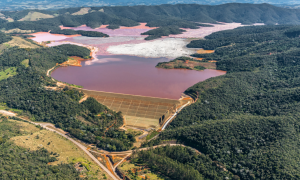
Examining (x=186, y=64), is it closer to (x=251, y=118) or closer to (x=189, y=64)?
(x=189, y=64)

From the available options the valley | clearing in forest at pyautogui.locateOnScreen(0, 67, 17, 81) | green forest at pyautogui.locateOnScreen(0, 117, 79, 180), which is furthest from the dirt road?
clearing in forest at pyautogui.locateOnScreen(0, 67, 17, 81)

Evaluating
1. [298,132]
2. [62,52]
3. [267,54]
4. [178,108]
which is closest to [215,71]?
[267,54]

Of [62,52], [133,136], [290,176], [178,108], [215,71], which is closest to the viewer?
[290,176]

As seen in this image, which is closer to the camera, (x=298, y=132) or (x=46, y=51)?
(x=298, y=132)

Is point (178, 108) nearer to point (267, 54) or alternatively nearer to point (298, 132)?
point (298, 132)

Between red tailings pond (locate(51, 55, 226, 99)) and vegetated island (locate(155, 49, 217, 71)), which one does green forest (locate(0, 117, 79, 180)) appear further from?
vegetated island (locate(155, 49, 217, 71))

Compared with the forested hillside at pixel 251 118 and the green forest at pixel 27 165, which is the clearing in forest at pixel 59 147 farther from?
the forested hillside at pixel 251 118

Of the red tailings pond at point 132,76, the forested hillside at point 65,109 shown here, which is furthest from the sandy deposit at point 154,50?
the forested hillside at point 65,109
